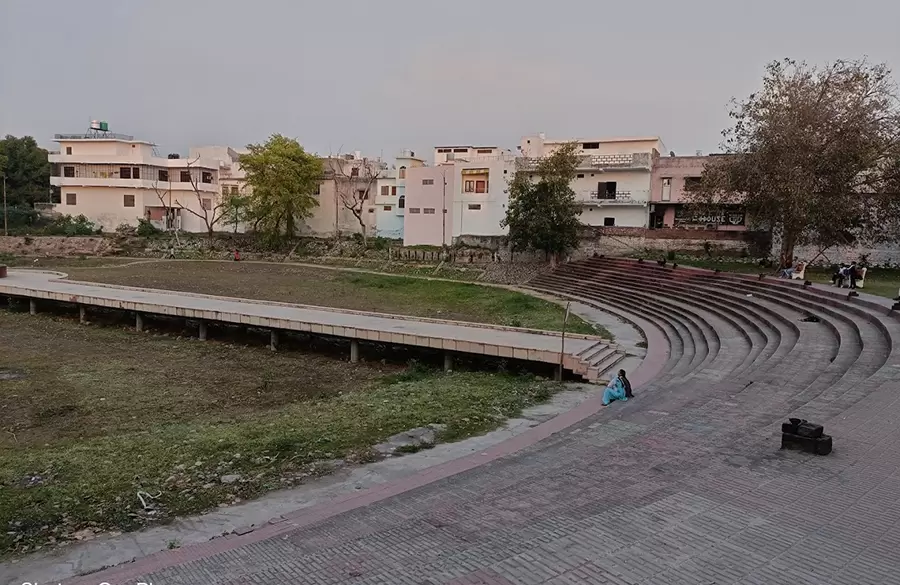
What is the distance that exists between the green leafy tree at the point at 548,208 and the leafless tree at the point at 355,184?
17.3 m

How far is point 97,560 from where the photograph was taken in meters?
6.61

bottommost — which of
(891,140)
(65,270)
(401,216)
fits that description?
(65,270)

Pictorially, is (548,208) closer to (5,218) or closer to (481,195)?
(481,195)

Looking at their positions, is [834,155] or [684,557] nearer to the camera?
[684,557]

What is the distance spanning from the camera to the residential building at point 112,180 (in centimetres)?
5369

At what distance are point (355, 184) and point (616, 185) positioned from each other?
21050mm

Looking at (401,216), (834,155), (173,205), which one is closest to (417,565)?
(834,155)

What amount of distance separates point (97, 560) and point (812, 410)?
9365mm

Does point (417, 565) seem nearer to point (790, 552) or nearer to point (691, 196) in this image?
point (790, 552)

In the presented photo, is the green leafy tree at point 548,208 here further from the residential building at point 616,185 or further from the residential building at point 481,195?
the residential building at point 481,195

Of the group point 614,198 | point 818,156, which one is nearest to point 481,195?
point 614,198

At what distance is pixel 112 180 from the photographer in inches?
2096

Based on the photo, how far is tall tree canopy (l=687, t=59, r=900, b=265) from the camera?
25.2 m

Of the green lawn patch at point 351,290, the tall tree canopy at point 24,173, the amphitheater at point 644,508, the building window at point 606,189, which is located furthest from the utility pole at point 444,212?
the tall tree canopy at point 24,173
